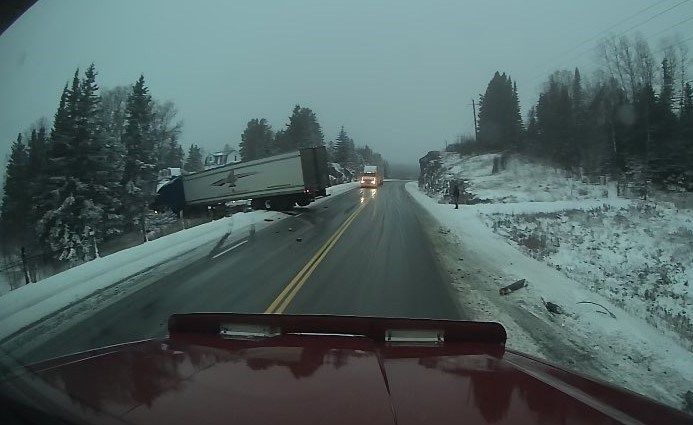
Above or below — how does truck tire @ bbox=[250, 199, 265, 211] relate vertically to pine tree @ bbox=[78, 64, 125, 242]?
below

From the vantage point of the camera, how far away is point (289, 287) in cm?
850

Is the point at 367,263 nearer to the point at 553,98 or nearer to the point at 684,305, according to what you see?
the point at 684,305

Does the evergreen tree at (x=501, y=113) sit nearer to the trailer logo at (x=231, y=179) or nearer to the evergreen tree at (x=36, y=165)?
the trailer logo at (x=231, y=179)

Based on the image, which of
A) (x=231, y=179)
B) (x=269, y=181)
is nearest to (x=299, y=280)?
Result: (x=269, y=181)

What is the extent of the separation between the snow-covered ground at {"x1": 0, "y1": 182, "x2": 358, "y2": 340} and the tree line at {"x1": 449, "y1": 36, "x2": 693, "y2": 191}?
83.3 ft

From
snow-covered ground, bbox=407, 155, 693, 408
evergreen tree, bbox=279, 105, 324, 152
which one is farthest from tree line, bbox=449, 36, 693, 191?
evergreen tree, bbox=279, 105, 324, 152

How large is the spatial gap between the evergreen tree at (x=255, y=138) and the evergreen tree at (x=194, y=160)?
434 inches

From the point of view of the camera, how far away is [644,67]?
29.9 m

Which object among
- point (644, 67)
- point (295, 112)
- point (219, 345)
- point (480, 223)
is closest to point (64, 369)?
point (219, 345)

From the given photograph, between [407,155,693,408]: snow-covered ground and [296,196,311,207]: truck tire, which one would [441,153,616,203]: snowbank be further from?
[296,196,311,207]: truck tire

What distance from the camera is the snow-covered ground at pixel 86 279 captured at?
7.35 meters

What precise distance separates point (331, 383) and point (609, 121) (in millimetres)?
37729

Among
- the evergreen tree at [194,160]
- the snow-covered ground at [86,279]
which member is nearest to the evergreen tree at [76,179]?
the snow-covered ground at [86,279]

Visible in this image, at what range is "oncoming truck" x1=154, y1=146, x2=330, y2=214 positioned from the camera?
1081 inches
